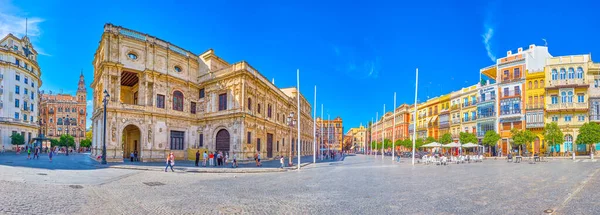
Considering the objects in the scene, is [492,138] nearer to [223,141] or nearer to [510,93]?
[510,93]

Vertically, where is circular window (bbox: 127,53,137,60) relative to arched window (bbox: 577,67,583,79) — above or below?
below

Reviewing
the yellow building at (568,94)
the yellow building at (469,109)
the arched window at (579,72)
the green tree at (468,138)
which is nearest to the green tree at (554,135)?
the yellow building at (568,94)

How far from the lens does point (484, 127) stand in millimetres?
54531

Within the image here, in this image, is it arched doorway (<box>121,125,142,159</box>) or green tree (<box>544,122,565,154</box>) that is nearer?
arched doorway (<box>121,125,142,159</box>)

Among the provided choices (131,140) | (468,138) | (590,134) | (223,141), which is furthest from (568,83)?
(131,140)

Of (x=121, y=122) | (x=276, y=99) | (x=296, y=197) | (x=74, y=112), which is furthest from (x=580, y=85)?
(x=74, y=112)

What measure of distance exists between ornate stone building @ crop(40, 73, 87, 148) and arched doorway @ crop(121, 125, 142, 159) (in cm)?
7055

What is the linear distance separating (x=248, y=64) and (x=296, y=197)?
74.6 feet

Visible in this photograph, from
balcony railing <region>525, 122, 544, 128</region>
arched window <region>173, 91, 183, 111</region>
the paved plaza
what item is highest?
arched window <region>173, 91, 183, 111</region>

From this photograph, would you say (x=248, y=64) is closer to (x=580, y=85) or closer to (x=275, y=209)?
(x=275, y=209)

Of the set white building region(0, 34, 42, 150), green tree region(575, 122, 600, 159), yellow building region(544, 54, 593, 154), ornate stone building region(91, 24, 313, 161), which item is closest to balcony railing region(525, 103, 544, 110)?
yellow building region(544, 54, 593, 154)

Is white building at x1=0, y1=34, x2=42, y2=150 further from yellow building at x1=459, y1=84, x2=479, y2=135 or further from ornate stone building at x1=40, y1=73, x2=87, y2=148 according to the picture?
yellow building at x1=459, y1=84, x2=479, y2=135

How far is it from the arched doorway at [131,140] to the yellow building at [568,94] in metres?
55.1

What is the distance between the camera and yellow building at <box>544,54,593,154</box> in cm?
4562
